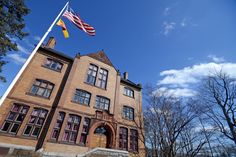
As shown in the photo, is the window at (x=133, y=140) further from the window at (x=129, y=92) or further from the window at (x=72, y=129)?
→ the window at (x=72, y=129)

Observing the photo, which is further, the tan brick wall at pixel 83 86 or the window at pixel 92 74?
the window at pixel 92 74

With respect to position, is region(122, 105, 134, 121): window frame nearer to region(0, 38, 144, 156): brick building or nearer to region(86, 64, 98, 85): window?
region(0, 38, 144, 156): brick building

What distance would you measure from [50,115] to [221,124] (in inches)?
795

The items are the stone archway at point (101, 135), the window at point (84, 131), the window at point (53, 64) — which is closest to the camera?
the window at point (84, 131)

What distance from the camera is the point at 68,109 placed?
48.2 ft

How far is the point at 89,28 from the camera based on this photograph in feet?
38.1

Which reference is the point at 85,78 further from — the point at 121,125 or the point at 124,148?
the point at 124,148

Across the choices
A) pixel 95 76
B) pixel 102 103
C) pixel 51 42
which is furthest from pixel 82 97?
pixel 51 42

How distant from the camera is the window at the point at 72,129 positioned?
13728 millimetres

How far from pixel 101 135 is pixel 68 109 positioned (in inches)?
202

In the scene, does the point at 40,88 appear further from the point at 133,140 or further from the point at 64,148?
the point at 133,140

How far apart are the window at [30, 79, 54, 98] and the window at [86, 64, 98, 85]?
15.8 ft

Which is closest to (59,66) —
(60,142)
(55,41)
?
(55,41)

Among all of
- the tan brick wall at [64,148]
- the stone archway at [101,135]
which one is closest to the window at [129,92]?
the stone archway at [101,135]
